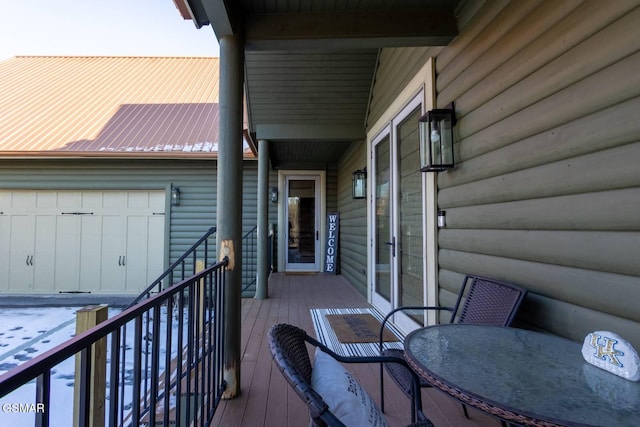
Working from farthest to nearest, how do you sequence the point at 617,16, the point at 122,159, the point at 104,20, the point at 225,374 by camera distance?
1. the point at 104,20
2. the point at 122,159
3. the point at 225,374
4. the point at 617,16

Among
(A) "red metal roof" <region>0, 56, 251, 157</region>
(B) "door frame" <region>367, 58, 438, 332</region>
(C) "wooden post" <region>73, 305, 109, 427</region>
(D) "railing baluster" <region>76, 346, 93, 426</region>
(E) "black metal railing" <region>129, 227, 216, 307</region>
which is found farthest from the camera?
(A) "red metal roof" <region>0, 56, 251, 157</region>

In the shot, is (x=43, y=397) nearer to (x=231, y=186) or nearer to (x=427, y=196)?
(x=231, y=186)

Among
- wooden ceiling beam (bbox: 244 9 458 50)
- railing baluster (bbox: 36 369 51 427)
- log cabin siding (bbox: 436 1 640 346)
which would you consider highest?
wooden ceiling beam (bbox: 244 9 458 50)

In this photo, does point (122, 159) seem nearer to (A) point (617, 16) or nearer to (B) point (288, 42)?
(B) point (288, 42)

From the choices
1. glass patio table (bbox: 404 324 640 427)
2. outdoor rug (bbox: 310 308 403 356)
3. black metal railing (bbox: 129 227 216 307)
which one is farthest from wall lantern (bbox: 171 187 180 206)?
glass patio table (bbox: 404 324 640 427)

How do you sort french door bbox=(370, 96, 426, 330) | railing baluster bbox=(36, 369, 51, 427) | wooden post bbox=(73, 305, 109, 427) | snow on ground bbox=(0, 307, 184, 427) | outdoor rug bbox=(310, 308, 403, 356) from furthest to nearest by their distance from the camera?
1. french door bbox=(370, 96, 426, 330)
2. outdoor rug bbox=(310, 308, 403, 356)
3. snow on ground bbox=(0, 307, 184, 427)
4. wooden post bbox=(73, 305, 109, 427)
5. railing baluster bbox=(36, 369, 51, 427)

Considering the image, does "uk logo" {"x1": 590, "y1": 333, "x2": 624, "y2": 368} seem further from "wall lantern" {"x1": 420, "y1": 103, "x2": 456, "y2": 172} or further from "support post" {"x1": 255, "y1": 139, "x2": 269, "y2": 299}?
"support post" {"x1": 255, "y1": 139, "x2": 269, "y2": 299}

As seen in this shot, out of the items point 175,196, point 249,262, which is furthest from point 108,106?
point 249,262

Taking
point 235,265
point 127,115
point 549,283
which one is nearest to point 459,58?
point 549,283

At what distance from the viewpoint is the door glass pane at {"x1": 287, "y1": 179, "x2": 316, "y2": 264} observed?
23.2 ft

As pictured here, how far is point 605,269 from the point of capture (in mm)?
1196

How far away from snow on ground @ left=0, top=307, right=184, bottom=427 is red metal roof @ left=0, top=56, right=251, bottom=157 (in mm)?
3055

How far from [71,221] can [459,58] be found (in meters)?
7.81

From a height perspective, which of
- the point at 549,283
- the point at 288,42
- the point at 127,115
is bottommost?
the point at 549,283
